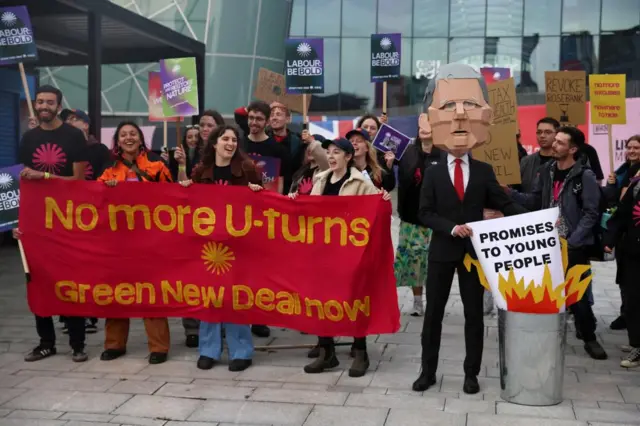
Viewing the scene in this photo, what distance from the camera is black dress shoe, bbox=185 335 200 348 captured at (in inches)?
271

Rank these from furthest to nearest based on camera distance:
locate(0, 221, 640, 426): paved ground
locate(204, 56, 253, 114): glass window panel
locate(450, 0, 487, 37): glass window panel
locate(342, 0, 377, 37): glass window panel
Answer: locate(342, 0, 377, 37): glass window panel → locate(450, 0, 487, 37): glass window panel → locate(204, 56, 253, 114): glass window panel → locate(0, 221, 640, 426): paved ground

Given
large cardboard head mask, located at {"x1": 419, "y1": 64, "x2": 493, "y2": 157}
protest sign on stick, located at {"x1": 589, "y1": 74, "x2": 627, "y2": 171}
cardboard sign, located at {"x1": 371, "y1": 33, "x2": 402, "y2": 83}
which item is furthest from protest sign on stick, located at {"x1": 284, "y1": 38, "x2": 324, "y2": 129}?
large cardboard head mask, located at {"x1": 419, "y1": 64, "x2": 493, "y2": 157}

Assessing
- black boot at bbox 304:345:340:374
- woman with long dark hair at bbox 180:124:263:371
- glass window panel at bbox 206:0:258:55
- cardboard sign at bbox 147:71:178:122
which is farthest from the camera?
glass window panel at bbox 206:0:258:55

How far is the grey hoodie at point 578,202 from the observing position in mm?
6367

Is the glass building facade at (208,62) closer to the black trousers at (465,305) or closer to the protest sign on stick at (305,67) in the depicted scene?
the protest sign on stick at (305,67)

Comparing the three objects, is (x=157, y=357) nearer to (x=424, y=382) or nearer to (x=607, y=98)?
(x=424, y=382)

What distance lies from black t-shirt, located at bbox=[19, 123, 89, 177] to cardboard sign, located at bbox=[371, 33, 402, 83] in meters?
5.21

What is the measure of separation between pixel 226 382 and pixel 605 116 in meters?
5.44

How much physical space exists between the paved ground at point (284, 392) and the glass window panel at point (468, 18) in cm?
2236

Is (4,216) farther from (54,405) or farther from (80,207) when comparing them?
(54,405)

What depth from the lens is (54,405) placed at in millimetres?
5184

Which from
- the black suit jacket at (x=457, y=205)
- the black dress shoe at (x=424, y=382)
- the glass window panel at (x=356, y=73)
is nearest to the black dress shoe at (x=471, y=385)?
the black dress shoe at (x=424, y=382)

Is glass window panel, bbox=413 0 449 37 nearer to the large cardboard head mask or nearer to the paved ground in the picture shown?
the paved ground

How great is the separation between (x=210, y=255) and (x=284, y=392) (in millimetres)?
1430
